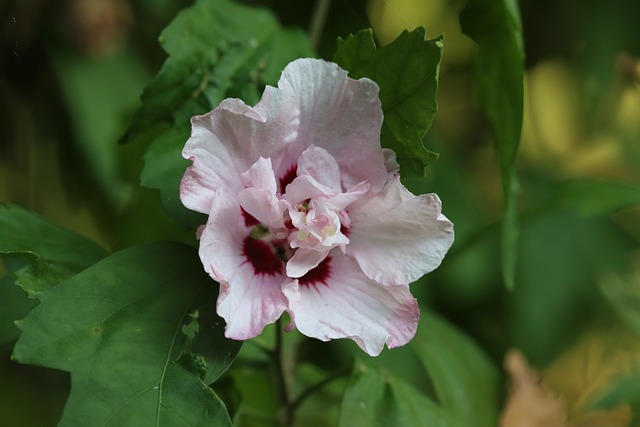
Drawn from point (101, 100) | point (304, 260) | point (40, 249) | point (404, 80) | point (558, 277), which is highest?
point (404, 80)

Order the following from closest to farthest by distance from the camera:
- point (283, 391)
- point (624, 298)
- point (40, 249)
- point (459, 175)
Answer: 1. point (40, 249)
2. point (283, 391)
3. point (624, 298)
4. point (459, 175)

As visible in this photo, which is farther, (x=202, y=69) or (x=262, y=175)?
(x=202, y=69)

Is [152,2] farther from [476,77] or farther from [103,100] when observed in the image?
[476,77]

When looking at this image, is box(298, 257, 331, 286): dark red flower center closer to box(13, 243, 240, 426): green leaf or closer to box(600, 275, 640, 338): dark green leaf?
box(13, 243, 240, 426): green leaf

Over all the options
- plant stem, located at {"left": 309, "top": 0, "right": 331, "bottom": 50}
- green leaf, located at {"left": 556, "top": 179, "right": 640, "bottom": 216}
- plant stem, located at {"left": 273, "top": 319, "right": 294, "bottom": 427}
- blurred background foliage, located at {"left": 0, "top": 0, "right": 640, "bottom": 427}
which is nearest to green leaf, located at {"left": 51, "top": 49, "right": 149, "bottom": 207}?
blurred background foliage, located at {"left": 0, "top": 0, "right": 640, "bottom": 427}

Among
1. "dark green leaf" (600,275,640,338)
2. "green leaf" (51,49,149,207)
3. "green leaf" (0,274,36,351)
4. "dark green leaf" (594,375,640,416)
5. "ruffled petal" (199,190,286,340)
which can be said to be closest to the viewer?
"ruffled petal" (199,190,286,340)

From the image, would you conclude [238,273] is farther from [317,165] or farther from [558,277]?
[558,277]

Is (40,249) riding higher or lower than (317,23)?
lower

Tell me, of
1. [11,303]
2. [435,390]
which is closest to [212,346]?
[11,303]
